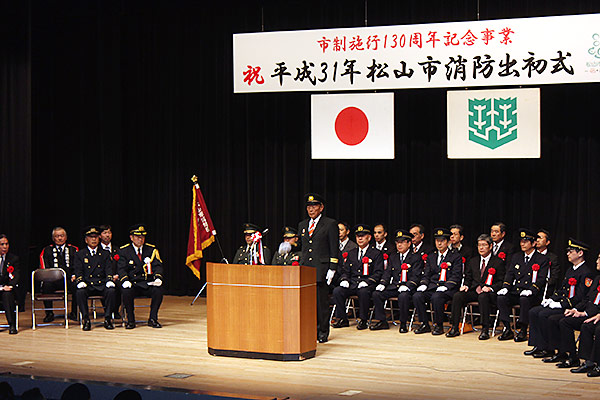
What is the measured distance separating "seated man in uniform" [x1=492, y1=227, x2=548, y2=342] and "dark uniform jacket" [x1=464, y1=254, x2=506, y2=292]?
4.5 inches

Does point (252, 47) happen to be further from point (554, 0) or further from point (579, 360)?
point (579, 360)

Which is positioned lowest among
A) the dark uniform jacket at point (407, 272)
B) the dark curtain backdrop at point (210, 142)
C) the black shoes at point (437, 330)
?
the black shoes at point (437, 330)

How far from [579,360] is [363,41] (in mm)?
4404

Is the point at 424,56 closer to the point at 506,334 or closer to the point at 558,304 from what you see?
the point at 506,334

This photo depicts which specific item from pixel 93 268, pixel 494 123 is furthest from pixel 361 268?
pixel 93 268

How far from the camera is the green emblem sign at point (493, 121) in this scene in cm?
989

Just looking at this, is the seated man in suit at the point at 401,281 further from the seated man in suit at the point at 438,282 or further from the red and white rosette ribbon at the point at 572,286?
the red and white rosette ribbon at the point at 572,286

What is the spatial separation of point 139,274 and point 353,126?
2970mm

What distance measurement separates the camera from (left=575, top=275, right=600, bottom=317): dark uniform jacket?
7.55 meters

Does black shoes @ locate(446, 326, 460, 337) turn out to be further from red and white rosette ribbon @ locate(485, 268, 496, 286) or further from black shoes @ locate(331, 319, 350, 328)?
black shoes @ locate(331, 319, 350, 328)

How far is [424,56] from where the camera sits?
1009 centimetres

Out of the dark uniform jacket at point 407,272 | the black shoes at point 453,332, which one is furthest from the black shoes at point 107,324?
the black shoes at point 453,332

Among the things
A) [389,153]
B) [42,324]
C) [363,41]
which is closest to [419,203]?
[389,153]

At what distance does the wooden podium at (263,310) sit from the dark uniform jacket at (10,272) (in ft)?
9.43
